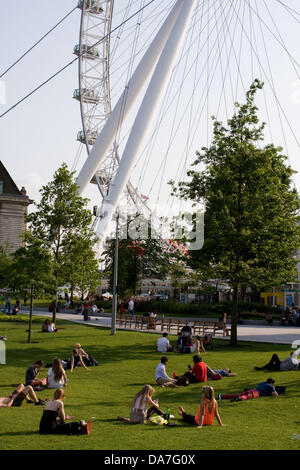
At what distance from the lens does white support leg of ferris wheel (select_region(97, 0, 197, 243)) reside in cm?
3272

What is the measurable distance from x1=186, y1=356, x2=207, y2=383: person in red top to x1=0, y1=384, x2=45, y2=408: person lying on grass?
513 cm

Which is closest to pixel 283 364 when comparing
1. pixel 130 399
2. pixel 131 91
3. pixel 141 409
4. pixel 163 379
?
pixel 163 379

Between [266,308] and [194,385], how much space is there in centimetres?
3252

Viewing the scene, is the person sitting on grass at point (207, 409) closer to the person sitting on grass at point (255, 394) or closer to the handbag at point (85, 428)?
the handbag at point (85, 428)

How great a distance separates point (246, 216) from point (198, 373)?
10802mm

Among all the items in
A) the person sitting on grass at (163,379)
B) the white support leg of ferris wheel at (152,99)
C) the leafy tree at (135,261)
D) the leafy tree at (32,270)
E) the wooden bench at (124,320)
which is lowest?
the person sitting on grass at (163,379)

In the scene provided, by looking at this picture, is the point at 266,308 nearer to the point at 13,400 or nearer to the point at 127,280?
the point at 127,280

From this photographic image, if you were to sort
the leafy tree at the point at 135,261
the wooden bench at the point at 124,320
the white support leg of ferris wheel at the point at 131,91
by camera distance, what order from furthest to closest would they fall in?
the leafy tree at the point at 135,261
the wooden bench at the point at 124,320
the white support leg of ferris wheel at the point at 131,91

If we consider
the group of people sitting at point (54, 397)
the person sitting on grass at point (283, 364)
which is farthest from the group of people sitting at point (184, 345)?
the person sitting on grass at point (283, 364)

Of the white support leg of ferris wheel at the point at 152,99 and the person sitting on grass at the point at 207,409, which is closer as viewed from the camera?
the person sitting on grass at the point at 207,409

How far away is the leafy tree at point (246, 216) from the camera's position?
1041 inches

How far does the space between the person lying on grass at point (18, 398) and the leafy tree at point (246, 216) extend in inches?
548

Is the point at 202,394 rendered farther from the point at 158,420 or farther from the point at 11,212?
the point at 11,212
